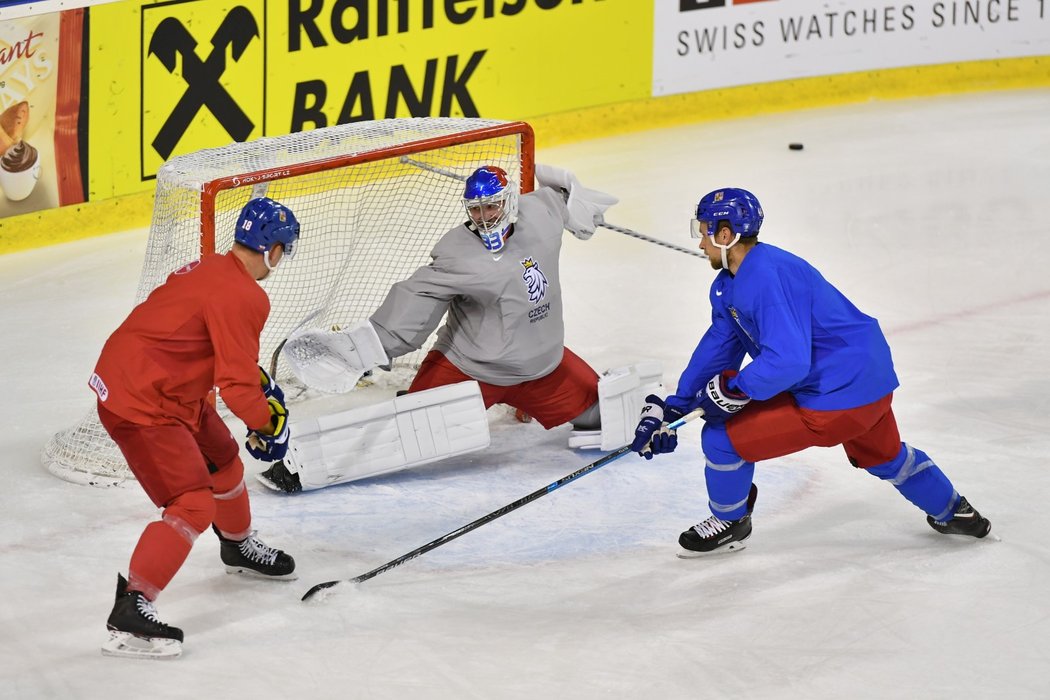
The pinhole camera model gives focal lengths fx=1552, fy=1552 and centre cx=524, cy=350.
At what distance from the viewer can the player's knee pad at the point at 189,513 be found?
142 inches

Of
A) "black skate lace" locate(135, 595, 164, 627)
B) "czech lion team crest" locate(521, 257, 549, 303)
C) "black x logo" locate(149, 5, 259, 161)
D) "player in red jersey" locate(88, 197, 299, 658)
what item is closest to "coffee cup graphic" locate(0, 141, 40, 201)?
"black x logo" locate(149, 5, 259, 161)

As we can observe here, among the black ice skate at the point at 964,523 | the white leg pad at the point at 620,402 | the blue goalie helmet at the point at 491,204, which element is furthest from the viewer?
the white leg pad at the point at 620,402

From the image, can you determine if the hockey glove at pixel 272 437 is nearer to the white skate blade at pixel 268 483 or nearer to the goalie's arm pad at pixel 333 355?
the goalie's arm pad at pixel 333 355

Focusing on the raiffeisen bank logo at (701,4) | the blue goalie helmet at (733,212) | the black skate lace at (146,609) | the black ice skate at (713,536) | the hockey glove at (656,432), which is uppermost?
the raiffeisen bank logo at (701,4)

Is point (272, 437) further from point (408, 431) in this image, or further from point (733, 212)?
point (733, 212)

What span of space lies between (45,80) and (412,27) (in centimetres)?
191

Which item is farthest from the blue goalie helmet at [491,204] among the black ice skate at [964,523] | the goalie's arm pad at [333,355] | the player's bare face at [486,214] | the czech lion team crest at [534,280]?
the black ice skate at [964,523]

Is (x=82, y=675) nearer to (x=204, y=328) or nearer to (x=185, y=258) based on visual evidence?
(x=204, y=328)

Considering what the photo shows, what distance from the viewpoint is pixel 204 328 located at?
3602 mm

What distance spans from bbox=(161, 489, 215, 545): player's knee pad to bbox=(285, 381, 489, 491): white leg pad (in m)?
0.98

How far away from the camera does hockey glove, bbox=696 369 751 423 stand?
155 inches

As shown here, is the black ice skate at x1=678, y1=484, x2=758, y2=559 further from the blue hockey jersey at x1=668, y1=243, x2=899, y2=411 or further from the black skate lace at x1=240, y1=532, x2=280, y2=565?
the black skate lace at x1=240, y1=532, x2=280, y2=565

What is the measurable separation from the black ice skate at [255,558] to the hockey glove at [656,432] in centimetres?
97

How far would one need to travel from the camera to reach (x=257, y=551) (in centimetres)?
405
